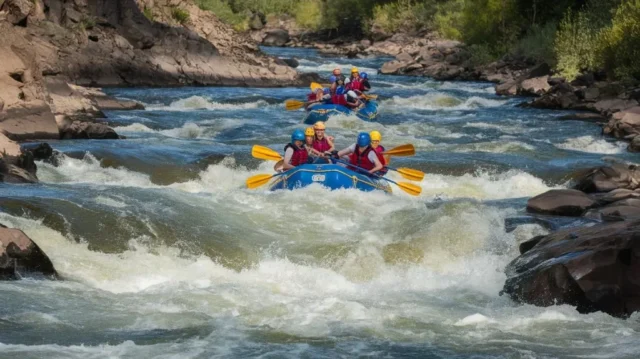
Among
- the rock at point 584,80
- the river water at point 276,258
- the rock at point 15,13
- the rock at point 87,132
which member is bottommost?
the river water at point 276,258

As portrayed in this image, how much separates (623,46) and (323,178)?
13.9 m

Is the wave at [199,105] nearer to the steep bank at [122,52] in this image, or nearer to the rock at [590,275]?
the steep bank at [122,52]

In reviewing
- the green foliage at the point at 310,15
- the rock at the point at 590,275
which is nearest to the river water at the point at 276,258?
the rock at the point at 590,275

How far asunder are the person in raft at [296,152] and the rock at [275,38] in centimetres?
4404

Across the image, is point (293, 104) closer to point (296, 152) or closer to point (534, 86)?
point (534, 86)

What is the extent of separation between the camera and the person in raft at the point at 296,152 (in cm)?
1472

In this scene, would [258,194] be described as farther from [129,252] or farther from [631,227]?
[631,227]

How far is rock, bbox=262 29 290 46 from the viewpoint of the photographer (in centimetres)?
5888

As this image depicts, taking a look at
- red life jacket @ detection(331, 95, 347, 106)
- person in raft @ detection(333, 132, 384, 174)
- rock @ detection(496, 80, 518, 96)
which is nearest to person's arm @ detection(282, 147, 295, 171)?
person in raft @ detection(333, 132, 384, 174)

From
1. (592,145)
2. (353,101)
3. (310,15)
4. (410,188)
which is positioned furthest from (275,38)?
(410,188)

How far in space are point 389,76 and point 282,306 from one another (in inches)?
1094

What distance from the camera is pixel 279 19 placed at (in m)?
69.9

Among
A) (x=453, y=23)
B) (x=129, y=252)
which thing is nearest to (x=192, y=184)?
(x=129, y=252)

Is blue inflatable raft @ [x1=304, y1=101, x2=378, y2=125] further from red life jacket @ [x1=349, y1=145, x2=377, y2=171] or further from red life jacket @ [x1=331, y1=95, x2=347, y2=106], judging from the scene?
red life jacket @ [x1=349, y1=145, x2=377, y2=171]
